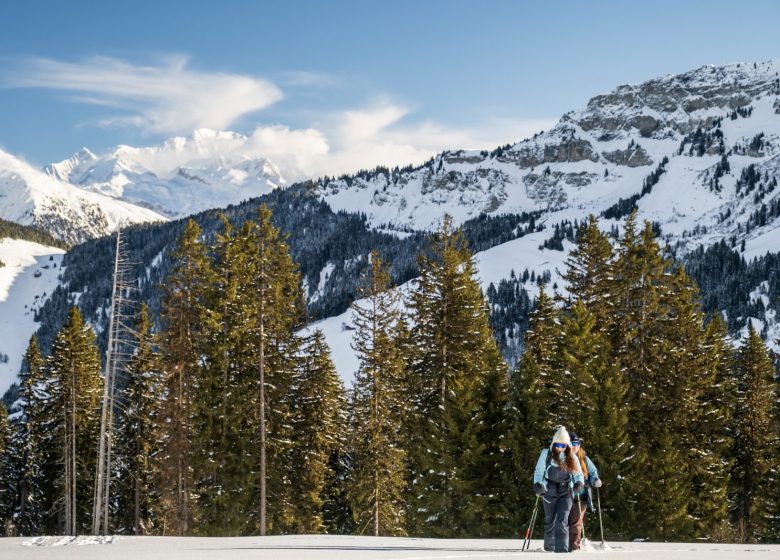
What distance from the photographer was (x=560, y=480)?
44.7 ft

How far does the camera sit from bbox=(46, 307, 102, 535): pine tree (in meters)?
38.7

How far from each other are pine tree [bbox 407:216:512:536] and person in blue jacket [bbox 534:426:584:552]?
526 inches

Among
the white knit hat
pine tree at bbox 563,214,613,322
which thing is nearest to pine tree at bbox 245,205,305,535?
pine tree at bbox 563,214,613,322

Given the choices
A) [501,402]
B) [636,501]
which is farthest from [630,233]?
[636,501]

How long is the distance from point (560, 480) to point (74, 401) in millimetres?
31483

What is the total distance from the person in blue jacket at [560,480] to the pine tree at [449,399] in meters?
13.4

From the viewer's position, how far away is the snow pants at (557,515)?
13492 mm

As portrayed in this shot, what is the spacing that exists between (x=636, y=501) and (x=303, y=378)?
1593cm

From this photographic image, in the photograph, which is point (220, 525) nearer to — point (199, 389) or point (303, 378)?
point (199, 389)

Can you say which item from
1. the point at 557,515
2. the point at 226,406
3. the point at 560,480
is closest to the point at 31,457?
the point at 226,406

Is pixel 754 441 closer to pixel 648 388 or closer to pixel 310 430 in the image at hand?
pixel 648 388

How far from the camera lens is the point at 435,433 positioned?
29.0 m

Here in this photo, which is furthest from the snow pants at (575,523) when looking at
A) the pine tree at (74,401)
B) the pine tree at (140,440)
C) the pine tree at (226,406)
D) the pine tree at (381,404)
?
the pine tree at (74,401)

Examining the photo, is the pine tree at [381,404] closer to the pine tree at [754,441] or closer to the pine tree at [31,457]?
the pine tree at [754,441]
